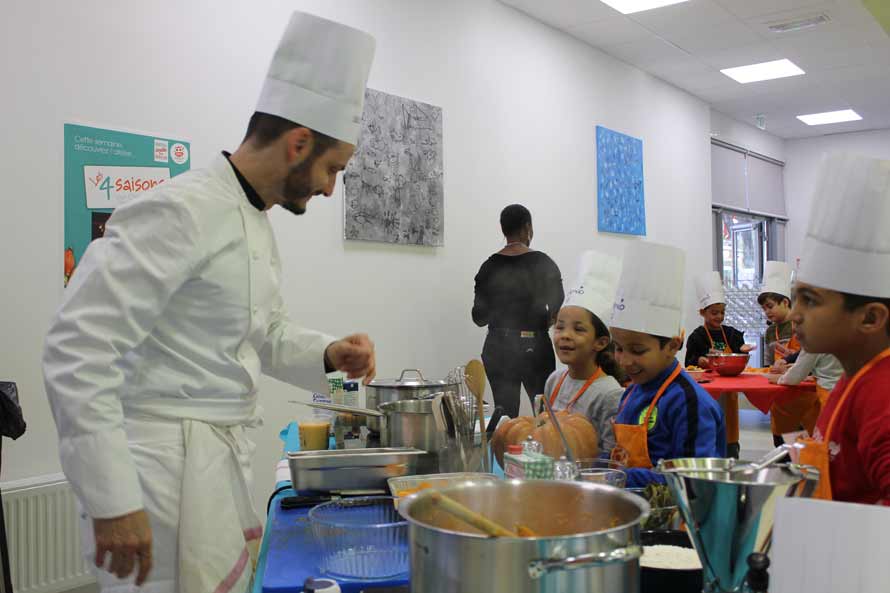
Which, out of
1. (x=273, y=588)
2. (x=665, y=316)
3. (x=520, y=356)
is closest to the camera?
(x=273, y=588)

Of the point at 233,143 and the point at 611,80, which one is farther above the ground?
the point at 611,80

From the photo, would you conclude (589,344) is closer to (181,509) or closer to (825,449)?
(825,449)

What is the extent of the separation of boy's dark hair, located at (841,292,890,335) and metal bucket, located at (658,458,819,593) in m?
0.62

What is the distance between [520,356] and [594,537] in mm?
3684

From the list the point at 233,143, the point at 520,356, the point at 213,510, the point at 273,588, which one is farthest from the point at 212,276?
the point at 520,356

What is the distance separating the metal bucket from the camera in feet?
2.40

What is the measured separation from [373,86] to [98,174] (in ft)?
5.36

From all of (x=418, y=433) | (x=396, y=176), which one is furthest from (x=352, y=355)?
(x=396, y=176)

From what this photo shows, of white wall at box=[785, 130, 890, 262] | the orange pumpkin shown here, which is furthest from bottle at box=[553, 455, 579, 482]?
white wall at box=[785, 130, 890, 262]

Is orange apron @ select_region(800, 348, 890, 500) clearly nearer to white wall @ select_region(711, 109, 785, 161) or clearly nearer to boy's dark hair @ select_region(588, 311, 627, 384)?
boy's dark hair @ select_region(588, 311, 627, 384)

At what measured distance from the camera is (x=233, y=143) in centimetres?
347

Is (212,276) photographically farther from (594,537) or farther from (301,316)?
(301,316)

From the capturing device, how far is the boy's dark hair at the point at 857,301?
1287 millimetres

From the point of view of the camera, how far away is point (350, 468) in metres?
1.48
